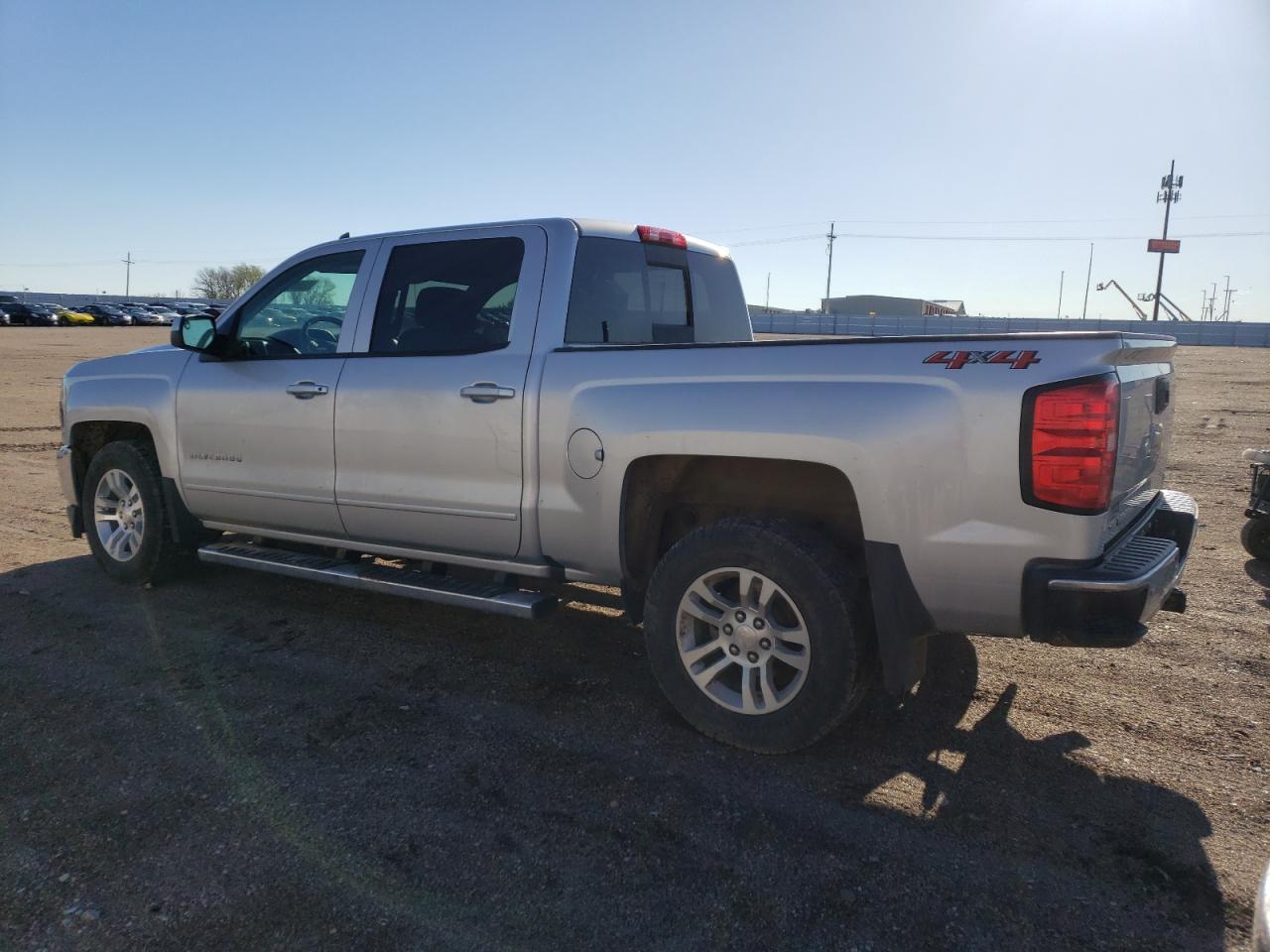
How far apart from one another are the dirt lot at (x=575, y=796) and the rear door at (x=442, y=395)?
73cm

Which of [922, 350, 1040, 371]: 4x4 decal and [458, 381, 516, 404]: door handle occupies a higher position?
[922, 350, 1040, 371]: 4x4 decal

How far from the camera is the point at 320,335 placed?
500cm

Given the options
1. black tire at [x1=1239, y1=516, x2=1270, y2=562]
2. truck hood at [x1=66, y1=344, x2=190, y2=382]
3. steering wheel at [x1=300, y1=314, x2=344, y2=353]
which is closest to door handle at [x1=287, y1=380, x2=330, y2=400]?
steering wheel at [x1=300, y1=314, x2=344, y2=353]

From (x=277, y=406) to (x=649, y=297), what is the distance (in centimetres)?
208

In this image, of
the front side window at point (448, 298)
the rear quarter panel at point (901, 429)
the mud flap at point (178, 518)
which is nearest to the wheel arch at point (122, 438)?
the mud flap at point (178, 518)

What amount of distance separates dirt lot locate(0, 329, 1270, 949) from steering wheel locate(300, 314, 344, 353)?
1.54m

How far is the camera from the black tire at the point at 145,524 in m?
5.51

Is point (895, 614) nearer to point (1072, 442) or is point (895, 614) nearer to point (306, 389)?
point (1072, 442)

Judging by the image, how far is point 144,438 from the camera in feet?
18.8

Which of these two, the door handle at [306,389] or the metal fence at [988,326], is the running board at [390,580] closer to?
the door handle at [306,389]

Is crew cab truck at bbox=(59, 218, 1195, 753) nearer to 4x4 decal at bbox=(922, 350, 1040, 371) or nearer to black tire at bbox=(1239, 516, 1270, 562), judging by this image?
4x4 decal at bbox=(922, 350, 1040, 371)

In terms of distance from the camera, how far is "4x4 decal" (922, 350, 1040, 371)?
2.91 meters

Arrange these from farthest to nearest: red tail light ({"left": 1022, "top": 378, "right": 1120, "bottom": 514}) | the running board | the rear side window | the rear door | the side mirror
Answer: the side mirror, the rear side window, the rear door, the running board, red tail light ({"left": 1022, "top": 378, "right": 1120, "bottom": 514})

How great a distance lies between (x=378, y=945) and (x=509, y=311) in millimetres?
2729
